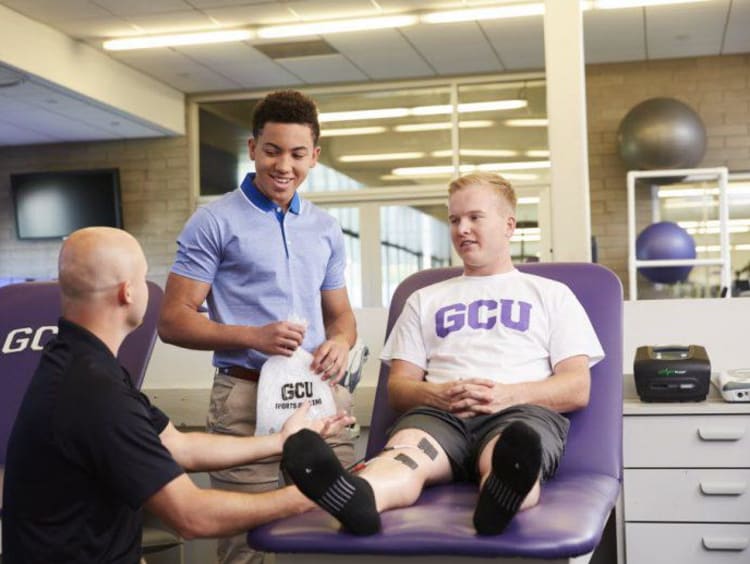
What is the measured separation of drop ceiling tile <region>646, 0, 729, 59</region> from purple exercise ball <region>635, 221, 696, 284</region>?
1.55 m

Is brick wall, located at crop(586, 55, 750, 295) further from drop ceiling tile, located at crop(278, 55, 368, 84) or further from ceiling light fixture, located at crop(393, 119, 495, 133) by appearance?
drop ceiling tile, located at crop(278, 55, 368, 84)

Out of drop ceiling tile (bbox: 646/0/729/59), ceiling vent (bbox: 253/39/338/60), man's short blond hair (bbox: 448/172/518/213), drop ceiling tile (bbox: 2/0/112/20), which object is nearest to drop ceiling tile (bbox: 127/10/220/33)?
drop ceiling tile (bbox: 2/0/112/20)

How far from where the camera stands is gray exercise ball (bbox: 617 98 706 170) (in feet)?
25.6

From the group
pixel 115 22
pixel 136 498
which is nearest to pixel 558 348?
pixel 136 498

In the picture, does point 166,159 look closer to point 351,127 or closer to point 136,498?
point 351,127

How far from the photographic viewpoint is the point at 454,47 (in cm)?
847

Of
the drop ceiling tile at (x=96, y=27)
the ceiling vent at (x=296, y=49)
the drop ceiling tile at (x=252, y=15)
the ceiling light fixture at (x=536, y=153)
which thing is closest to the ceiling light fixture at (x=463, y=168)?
the ceiling light fixture at (x=536, y=153)

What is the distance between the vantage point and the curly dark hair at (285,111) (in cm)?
213

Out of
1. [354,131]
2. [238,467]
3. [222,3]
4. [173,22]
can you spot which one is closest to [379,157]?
[354,131]

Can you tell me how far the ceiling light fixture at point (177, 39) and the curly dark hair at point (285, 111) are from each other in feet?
19.6

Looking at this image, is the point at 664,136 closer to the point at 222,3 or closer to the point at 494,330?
the point at 222,3

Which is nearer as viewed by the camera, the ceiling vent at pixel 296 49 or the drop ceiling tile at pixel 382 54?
the drop ceiling tile at pixel 382 54

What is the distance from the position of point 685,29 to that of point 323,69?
3.00 metres

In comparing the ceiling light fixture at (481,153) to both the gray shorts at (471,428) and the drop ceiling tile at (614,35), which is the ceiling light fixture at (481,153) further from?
the gray shorts at (471,428)
